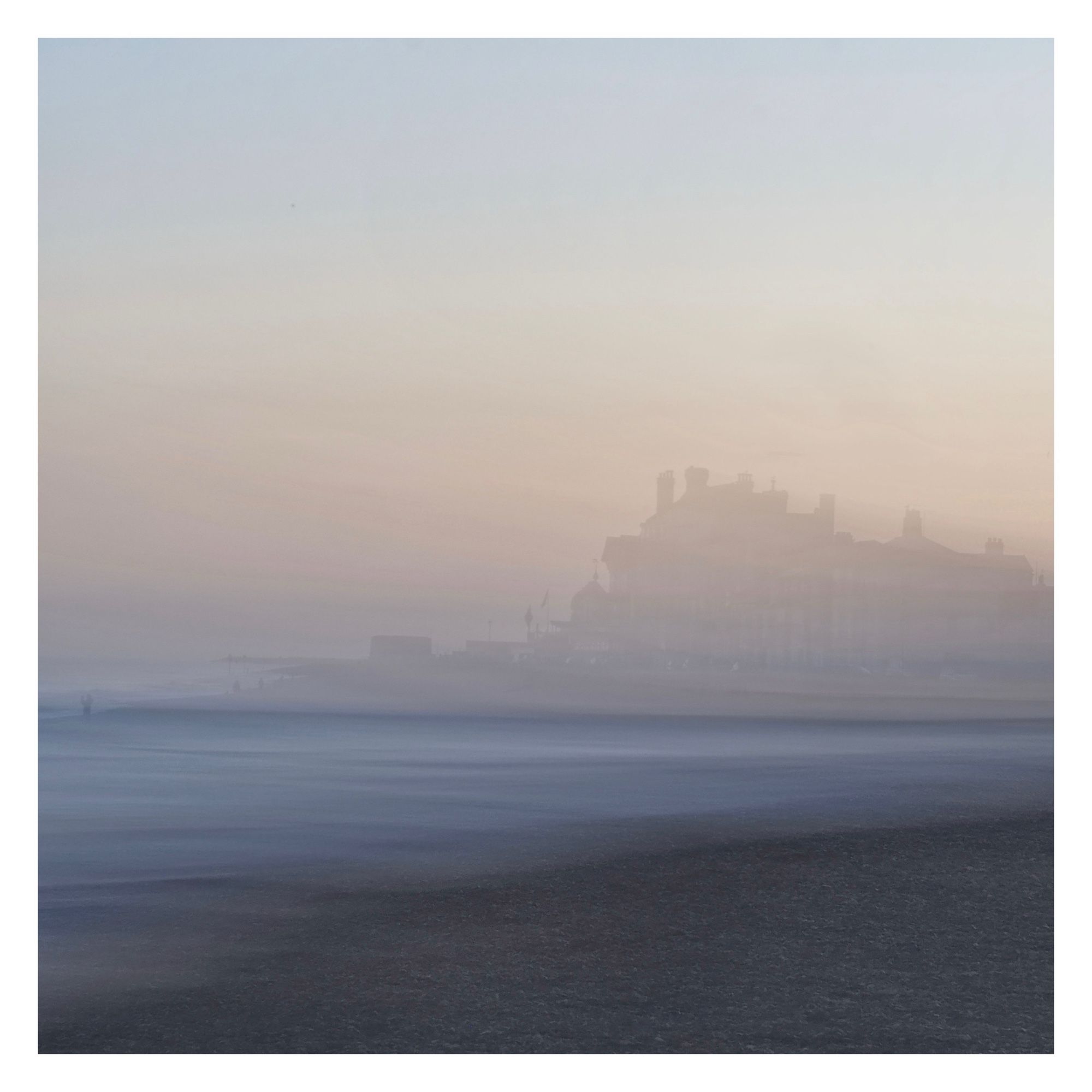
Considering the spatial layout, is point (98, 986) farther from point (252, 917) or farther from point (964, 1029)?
point (964, 1029)

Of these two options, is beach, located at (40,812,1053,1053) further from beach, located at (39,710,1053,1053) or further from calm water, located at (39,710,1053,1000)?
calm water, located at (39,710,1053,1000)

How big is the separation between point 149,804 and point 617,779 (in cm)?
1156

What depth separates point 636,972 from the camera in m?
10.2

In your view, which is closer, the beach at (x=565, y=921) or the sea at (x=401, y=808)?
the beach at (x=565, y=921)

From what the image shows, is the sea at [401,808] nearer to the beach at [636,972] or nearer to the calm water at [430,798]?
the calm water at [430,798]

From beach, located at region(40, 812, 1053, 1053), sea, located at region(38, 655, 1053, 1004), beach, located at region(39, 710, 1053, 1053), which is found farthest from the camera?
sea, located at region(38, 655, 1053, 1004)

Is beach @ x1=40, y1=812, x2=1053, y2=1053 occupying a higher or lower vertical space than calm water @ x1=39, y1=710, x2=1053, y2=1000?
higher

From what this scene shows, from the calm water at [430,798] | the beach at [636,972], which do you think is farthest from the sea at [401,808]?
the beach at [636,972]

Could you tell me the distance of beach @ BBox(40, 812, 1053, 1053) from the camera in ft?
29.5

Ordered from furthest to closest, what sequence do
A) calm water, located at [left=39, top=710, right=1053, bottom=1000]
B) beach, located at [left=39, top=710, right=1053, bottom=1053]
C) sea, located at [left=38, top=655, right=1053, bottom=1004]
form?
1. calm water, located at [left=39, top=710, right=1053, bottom=1000]
2. sea, located at [left=38, top=655, right=1053, bottom=1004]
3. beach, located at [left=39, top=710, right=1053, bottom=1053]

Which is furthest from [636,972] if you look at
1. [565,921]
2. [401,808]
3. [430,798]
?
[430,798]

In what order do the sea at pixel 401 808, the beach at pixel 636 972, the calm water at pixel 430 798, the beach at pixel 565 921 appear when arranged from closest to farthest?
the beach at pixel 636 972 < the beach at pixel 565 921 < the sea at pixel 401 808 < the calm water at pixel 430 798

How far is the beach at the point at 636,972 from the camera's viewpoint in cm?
899

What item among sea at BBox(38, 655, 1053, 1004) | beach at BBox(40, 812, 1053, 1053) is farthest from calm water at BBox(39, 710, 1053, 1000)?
beach at BBox(40, 812, 1053, 1053)
